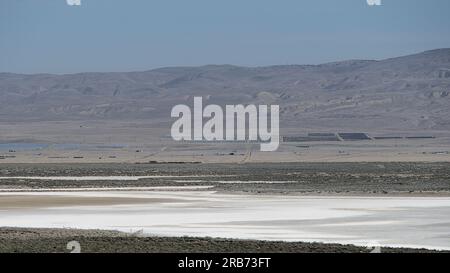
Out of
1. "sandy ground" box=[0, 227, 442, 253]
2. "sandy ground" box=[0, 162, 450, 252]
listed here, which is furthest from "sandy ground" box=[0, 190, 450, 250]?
"sandy ground" box=[0, 227, 442, 253]

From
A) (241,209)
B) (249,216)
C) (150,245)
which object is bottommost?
(150,245)

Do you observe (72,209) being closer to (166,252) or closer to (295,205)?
(295,205)

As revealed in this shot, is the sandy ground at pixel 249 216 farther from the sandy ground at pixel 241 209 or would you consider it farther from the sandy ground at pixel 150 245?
the sandy ground at pixel 150 245

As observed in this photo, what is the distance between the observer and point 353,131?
588 feet

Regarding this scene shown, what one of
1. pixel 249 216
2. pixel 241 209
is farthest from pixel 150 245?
pixel 241 209

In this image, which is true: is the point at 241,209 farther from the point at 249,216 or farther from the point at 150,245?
the point at 150,245

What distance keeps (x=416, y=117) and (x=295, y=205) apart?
529 feet

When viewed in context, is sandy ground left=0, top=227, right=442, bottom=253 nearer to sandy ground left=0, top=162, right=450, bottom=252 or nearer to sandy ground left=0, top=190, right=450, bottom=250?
sandy ground left=0, top=162, right=450, bottom=252

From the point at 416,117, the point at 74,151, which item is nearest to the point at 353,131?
the point at 416,117

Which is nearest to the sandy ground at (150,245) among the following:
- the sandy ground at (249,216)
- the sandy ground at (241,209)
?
the sandy ground at (241,209)

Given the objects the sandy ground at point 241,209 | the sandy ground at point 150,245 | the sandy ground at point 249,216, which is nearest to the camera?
the sandy ground at point 150,245

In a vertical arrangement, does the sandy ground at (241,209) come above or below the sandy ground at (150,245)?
above

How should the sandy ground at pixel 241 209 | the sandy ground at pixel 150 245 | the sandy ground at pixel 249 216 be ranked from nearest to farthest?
the sandy ground at pixel 150 245
the sandy ground at pixel 241 209
the sandy ground at pixel 249 216
